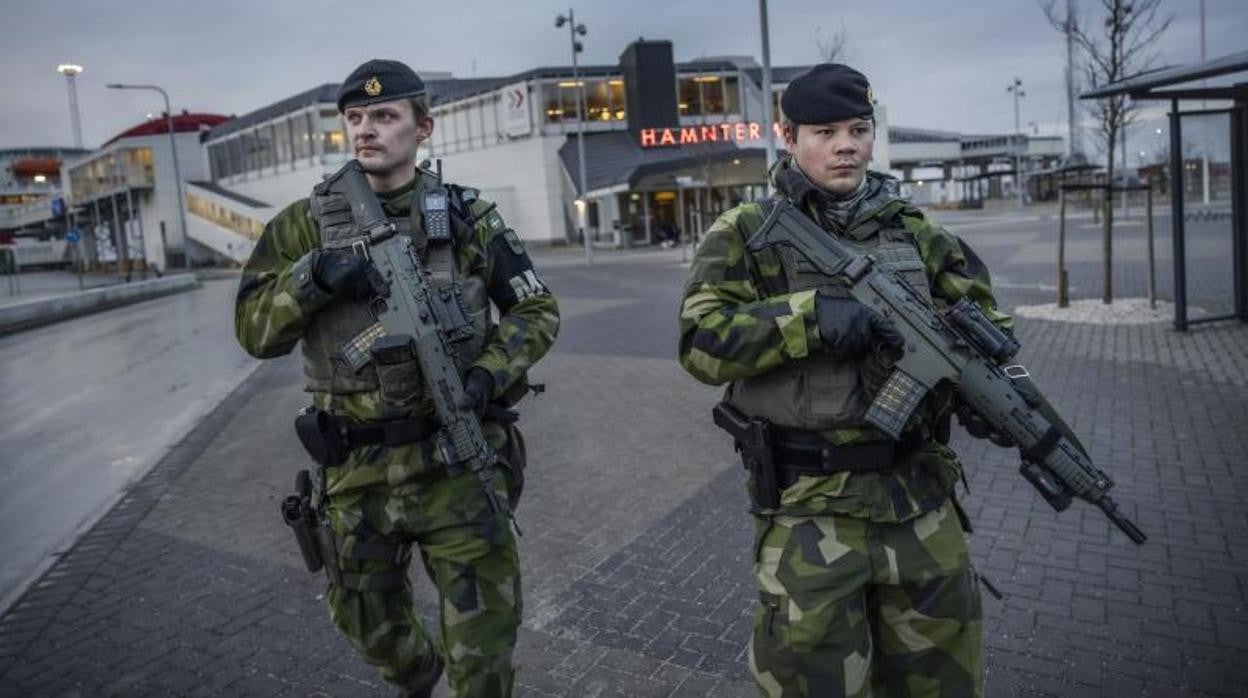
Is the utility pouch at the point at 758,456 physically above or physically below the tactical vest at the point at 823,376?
below

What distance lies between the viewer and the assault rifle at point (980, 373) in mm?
2385

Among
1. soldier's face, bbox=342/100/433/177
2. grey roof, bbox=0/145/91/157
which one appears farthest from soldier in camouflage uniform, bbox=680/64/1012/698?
grey roof, bbox=0/145/91/157

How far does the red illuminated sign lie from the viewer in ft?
142

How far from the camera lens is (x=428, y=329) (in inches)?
109

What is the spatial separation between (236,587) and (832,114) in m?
3.89

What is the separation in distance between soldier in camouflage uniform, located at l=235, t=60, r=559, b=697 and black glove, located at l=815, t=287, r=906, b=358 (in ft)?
3.42

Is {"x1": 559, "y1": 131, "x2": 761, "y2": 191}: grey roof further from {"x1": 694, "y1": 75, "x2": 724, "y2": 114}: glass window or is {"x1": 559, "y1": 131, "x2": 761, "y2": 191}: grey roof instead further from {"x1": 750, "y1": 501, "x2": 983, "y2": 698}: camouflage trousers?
{"x1": 750, "y1": 501, "x2": 983, "y2": 698}: camouflage trousers

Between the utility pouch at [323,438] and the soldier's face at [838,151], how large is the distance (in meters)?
1.66

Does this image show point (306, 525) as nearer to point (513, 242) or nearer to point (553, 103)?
point (513, 242)

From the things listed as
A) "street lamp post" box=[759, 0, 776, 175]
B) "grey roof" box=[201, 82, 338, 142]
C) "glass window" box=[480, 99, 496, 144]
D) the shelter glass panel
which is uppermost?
"grey roof" box=[201, 82, 338, 142]

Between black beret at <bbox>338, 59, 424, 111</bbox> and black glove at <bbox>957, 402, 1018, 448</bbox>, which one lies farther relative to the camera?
black beret at <bbox>338, 59, 424, 111</bbox>

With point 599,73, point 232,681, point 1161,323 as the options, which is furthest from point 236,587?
point 599,73

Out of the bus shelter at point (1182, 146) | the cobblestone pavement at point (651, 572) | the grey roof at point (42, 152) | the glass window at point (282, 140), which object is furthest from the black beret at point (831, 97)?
the grey roof at point (42, 152)

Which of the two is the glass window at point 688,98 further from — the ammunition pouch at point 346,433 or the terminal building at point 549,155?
the ammunition pouch at point 346,433
